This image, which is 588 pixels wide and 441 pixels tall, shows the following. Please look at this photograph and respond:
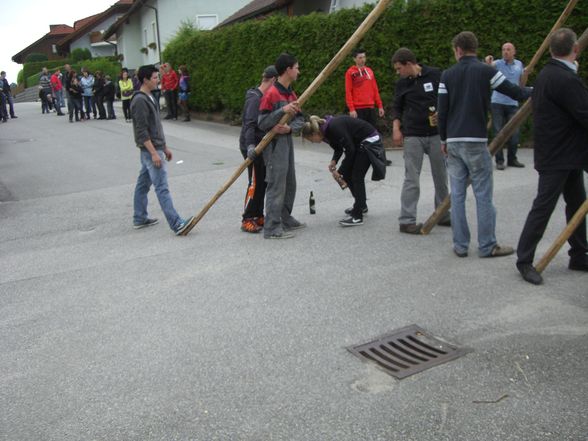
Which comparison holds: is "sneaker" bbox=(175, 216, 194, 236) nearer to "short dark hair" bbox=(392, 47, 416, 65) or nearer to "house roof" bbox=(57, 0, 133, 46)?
"short dark hair" bbox=(392, 47, 416, 65)

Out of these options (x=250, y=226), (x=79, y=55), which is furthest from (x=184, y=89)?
(x=79, y=55)

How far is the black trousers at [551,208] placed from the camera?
5105 mm

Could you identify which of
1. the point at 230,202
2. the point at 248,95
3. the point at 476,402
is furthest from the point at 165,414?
the point at 230,202

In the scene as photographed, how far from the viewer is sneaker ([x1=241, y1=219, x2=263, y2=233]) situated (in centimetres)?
750

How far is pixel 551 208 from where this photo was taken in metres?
5.14

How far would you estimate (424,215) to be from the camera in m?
7.81

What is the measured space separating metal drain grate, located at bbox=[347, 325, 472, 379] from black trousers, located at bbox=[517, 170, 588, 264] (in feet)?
4.72

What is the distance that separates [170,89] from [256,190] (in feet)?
49.6

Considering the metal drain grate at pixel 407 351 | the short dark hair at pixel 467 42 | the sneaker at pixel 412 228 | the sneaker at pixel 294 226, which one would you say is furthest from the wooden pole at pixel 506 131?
the metal drain grate at pixel 407 351

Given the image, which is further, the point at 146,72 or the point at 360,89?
the point at 360,89

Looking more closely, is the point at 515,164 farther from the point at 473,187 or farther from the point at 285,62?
the point at 285,62

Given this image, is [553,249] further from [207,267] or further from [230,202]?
[230,202]

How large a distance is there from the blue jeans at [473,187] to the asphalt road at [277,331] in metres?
0.23

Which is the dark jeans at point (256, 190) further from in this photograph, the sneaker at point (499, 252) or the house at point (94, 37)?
the house at point (94, 37)
